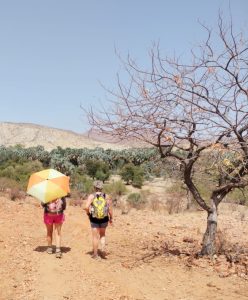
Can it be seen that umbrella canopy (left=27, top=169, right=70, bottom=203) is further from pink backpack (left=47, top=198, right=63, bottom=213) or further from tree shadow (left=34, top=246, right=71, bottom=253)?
tree shadow (left=34, top=246, right=71, bottom=253)

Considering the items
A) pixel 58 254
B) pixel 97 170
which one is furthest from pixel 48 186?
pixel 97 170

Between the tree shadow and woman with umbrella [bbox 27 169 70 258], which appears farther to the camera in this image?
the tree shadow

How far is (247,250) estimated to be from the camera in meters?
11.3

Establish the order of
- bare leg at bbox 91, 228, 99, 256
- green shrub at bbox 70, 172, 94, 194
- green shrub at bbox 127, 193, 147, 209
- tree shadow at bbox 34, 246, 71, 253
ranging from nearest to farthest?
bare leg at bbox 91, 228, 99, 256, tree shadow at bbox 34, 246, 71, 253, green shrub at bbox 127, 193, 147, 209, green shrub at bbox 70, 172, 94, 194

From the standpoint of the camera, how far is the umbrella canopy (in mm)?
10000

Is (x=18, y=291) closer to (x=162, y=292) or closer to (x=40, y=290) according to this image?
(x=40, y=290)

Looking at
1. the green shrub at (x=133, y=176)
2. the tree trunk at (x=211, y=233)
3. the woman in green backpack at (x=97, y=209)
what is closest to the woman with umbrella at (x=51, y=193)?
the woman in green backpack at (x=97, y=209)

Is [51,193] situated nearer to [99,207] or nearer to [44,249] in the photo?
[99,207]

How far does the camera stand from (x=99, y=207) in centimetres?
990

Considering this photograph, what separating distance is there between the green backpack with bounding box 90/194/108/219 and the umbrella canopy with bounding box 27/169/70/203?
2.21ft

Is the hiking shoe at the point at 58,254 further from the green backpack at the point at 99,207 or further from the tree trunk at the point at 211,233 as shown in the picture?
the tree trunk at the point at 211,233

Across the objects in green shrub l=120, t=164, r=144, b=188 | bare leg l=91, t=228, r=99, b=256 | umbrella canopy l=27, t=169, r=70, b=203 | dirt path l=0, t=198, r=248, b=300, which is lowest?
dirt path l=0, t=198, r=248, b=300

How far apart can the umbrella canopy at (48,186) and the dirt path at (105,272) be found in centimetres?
123

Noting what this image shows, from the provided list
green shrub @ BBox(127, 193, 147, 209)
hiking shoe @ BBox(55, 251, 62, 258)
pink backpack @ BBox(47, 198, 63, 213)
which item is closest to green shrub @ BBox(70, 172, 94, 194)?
green shrub @ BBox(127, 193, 147, 209)
